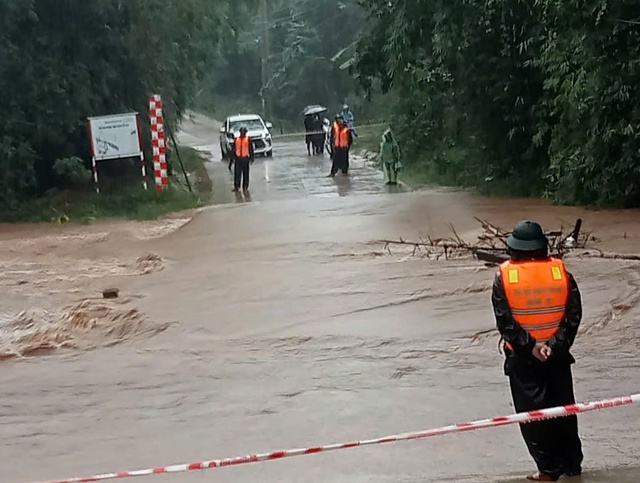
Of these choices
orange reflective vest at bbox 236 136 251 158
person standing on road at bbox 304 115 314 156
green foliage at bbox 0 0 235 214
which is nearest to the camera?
green foliage at bbox 0 0 235 214

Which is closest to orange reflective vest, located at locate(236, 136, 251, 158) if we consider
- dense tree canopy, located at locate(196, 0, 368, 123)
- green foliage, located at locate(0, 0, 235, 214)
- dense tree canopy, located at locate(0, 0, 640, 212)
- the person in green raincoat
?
green foliage, located at locate(0, 0, 235, 214)

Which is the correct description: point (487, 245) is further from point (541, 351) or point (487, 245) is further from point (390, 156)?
point (390, 156)

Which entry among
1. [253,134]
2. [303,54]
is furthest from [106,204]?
[303,54]

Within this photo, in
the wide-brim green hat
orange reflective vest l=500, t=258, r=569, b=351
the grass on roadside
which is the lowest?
the grass on roadside

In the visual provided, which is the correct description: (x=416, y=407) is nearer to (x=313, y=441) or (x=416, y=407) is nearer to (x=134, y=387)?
(x=313, y=441)

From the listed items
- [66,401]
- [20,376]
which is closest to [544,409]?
[66,401]

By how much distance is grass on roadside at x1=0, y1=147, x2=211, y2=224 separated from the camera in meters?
21.0

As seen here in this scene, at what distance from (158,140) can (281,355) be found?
13383mm

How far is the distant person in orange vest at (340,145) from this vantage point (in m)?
26.3

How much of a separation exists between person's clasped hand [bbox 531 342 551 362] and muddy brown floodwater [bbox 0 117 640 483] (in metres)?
0.79

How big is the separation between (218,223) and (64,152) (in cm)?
678

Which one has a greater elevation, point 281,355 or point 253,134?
point 281,355

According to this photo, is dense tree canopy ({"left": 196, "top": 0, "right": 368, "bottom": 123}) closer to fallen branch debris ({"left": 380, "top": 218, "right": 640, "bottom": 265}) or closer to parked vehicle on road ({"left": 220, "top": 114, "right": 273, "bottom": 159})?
parked vehicle on road ({"left": 220, "top": 114, "right": 273, "bottom": 159})

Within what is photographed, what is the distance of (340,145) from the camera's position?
26344mm
